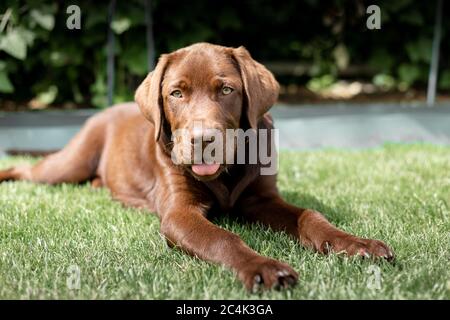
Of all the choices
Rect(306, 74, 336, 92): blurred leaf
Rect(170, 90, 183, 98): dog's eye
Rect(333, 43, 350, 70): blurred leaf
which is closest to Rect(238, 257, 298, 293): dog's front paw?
Rect(170, 90, 183, 98): dog's eye

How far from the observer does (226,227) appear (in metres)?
3.29

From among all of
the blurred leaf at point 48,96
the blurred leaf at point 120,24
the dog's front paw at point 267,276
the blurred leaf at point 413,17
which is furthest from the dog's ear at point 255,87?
the blurred leaf at point 48,96

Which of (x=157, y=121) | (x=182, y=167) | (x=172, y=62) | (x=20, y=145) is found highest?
(x=172, y=62)

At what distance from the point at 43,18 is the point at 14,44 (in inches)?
14.4

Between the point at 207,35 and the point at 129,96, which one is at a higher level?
the point at 207,35

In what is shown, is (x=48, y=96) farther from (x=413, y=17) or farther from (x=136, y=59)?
(x=413, y=17)

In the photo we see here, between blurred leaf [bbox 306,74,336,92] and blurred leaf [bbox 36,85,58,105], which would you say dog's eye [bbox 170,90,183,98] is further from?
blurred leaf [bbox 306,74,336,92]

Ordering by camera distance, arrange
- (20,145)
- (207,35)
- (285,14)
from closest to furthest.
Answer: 1. (20,145)
2. (207,35)
3. (285,14)

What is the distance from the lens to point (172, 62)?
10.9 ft

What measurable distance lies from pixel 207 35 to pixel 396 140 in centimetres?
223

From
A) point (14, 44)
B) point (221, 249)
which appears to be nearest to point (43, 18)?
point (14, 44)

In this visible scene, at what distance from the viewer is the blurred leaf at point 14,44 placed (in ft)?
19.1

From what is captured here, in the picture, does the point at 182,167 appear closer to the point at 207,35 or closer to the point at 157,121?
the point at 157,121
